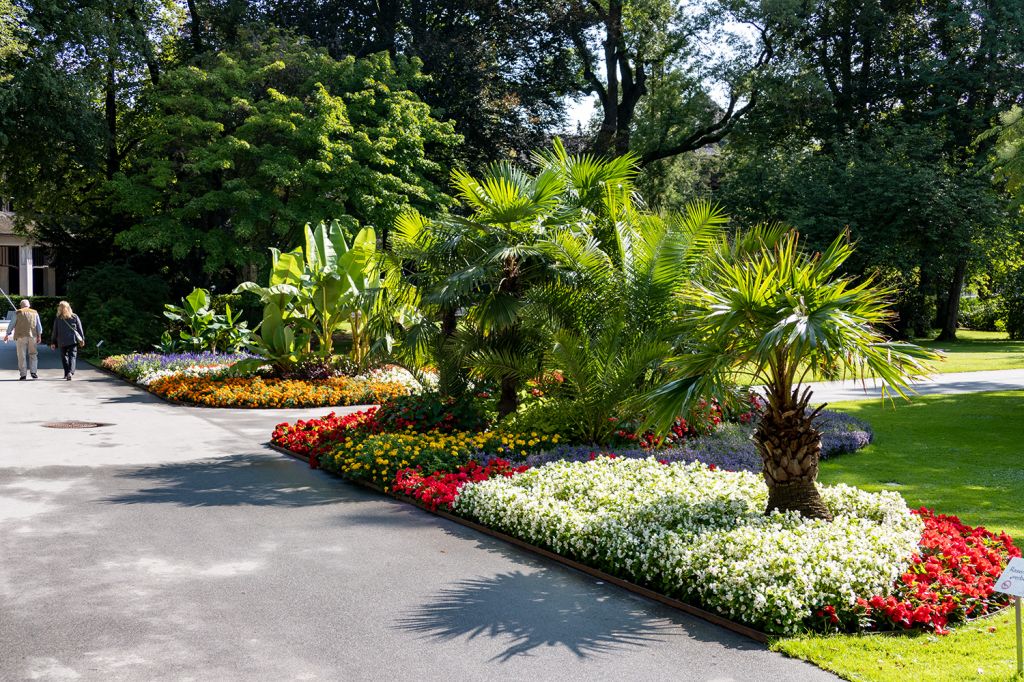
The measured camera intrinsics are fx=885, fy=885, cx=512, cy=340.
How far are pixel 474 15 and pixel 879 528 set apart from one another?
101 feet

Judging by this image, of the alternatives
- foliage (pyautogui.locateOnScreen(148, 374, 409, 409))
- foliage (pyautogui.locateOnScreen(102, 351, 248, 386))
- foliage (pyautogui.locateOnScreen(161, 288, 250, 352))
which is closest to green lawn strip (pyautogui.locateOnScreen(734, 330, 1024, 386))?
foliage (pyautogui.locateOnScreen(148, 374, 409, 409))

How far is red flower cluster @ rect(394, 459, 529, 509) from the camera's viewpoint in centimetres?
868

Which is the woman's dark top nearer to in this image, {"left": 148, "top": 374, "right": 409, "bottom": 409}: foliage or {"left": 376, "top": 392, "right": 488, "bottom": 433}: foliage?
{"left": 148, "top": 374, "right": 409, "bottom": 409}: foliage

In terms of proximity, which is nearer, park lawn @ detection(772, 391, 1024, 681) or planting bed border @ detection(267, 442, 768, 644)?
park lawn @ detection(772, 391, 1024, 681)

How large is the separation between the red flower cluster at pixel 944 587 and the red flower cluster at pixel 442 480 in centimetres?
410

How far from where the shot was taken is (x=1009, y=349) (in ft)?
107

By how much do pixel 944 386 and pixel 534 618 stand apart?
17.5m

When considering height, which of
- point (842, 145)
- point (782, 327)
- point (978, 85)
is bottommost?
point (782, 327)

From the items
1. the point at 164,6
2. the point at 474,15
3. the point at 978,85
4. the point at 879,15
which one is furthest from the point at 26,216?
the point at 978,85

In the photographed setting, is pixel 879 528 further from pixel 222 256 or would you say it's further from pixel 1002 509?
pixel 222 256

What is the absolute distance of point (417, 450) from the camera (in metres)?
10.2

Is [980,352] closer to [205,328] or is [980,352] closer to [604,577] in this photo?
[205,328]

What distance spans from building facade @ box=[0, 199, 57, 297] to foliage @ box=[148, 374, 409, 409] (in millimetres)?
33803

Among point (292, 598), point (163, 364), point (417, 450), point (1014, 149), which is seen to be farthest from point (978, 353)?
point (292, 598)
